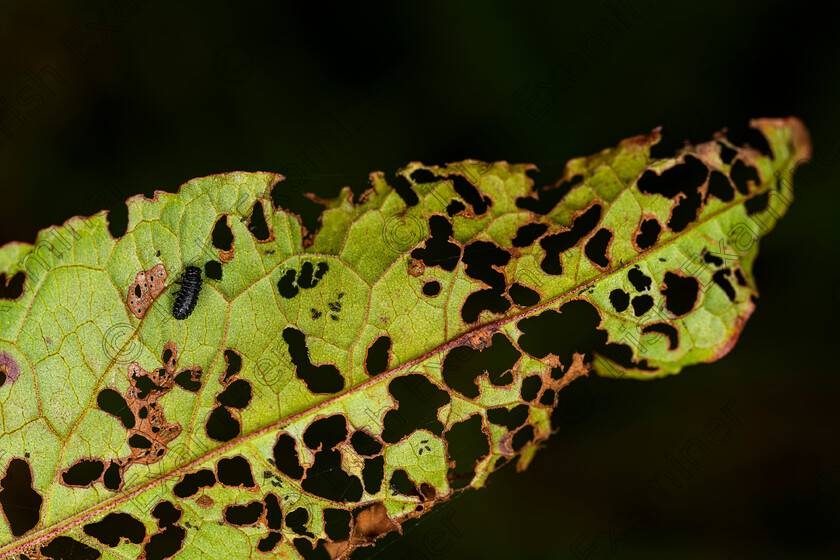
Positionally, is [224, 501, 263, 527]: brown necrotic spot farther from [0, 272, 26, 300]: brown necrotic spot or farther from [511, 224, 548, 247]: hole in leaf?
[511, 224, 548, 247]: hole in leaf

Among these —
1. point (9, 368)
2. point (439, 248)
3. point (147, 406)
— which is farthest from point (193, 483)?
point (439, 248)

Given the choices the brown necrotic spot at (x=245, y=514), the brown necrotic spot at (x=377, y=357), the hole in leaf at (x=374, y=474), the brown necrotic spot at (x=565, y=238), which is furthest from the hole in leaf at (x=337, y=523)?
the brown necrotic spot at (x=565, y=238)

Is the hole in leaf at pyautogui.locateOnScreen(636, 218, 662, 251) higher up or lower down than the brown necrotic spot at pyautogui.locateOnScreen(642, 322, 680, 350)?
higher up

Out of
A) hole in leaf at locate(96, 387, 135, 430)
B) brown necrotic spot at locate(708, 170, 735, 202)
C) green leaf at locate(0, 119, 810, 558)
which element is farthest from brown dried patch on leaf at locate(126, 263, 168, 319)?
brown necrotic spot at locate(708, 170, 735, 202)

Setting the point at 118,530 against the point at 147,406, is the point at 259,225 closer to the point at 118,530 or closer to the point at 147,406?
the point at 147,406

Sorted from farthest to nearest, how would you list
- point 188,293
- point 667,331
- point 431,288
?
point 667,331 < point 431,288 < point 188,293
